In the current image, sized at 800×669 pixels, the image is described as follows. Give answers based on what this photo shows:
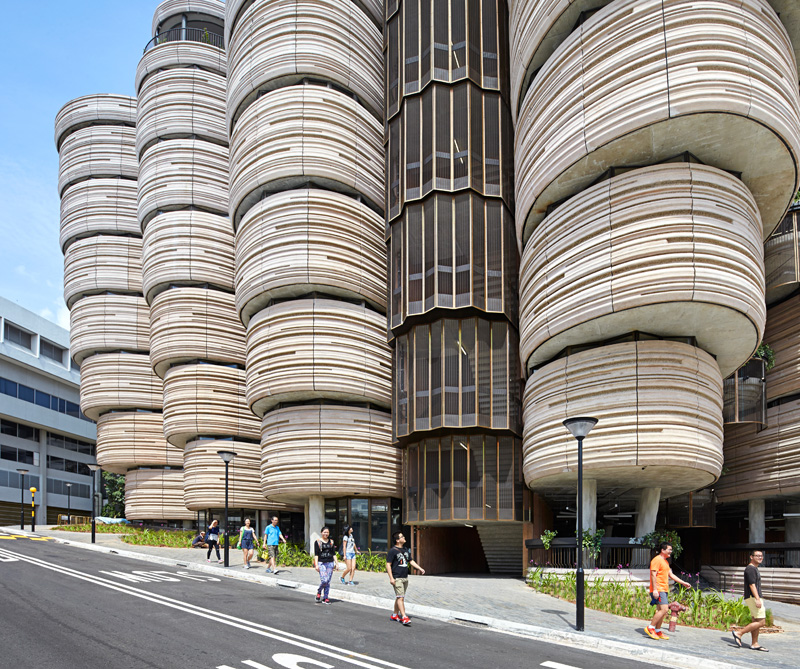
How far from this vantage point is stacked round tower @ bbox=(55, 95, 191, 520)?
163 ft

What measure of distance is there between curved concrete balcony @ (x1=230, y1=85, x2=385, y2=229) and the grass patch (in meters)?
19.7

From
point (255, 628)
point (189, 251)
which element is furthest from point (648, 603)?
point (189, 251)

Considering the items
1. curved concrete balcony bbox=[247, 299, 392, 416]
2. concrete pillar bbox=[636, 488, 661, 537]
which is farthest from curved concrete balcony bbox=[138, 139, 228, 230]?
concrete pillar bbox=[636, 488, 661, 537]

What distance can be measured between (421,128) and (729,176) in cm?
1311

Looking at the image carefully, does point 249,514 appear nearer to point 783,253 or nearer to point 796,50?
point 783,253

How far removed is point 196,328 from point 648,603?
1236 inches

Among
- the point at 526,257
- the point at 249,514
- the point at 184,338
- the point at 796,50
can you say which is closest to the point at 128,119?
the point at 184,338

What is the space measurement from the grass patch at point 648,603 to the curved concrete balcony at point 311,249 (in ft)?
52.2

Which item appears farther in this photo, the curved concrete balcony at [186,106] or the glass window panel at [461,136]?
the curved concrete balcony at [186,106]

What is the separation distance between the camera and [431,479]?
28.4m

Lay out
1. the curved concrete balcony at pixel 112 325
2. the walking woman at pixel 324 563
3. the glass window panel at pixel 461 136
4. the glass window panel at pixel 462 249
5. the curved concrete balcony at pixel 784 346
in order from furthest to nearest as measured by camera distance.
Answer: the curved concrete balcony at pixel 112 325 → the glass window panel at pixel 461 136 → the glass window panel at pixel 462 249 → the curved concrete balcony at pixel 784 346 → the walking woman at pixel 324 563

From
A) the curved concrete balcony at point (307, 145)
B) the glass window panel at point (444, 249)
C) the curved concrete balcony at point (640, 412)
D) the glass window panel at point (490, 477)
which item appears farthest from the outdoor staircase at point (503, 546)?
the curved concrete balcony at point (307, 145)

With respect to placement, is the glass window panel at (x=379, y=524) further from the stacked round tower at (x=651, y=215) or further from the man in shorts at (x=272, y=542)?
the stacked round tower at (x=651, y=215)

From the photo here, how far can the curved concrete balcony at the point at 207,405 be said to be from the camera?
41.1 m
